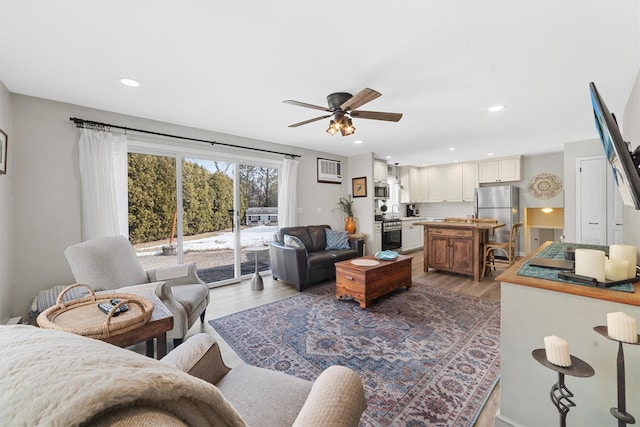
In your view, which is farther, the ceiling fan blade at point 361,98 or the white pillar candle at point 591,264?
the ceiling fan blade at point 361,98

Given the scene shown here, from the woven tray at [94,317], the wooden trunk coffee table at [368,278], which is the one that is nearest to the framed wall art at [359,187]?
the wooden trunk coffee table at [368,278]

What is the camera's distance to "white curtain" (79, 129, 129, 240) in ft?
9.42

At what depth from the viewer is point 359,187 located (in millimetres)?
5750

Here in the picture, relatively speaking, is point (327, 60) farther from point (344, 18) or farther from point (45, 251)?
point (45, 251)

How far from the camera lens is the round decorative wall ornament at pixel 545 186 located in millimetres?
5668

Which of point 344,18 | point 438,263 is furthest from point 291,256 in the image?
point 344,18

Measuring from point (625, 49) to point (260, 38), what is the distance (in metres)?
2.64

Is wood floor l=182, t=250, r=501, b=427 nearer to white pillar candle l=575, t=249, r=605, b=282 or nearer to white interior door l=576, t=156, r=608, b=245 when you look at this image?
white interior door l=576, t=156, r=608, b=245

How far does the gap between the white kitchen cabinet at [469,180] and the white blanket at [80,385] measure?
7.28m

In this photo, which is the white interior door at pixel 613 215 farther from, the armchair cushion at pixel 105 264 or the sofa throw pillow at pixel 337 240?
the armchair cushion at pixel 105 264

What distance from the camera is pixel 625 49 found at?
1.92 m

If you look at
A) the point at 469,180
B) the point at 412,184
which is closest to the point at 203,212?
the point at 412,184

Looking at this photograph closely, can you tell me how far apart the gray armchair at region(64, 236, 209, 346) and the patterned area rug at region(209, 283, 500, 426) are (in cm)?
48

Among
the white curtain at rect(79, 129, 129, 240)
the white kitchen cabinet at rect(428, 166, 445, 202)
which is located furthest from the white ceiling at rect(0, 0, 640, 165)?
the white kitchen cabinet at rect(428, 166, 445, 202)
